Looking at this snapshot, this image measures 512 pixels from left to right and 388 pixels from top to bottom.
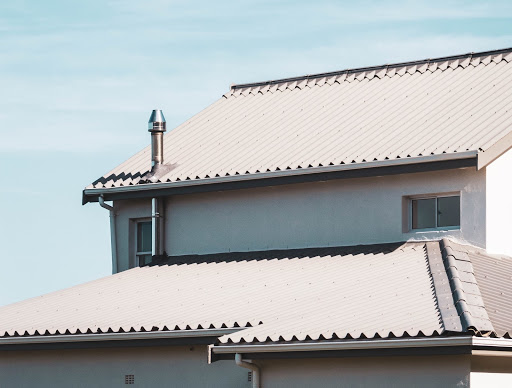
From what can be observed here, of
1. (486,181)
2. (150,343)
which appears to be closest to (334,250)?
(486,181)

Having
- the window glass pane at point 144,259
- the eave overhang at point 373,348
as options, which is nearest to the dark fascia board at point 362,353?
the eave overhang at point 373,348

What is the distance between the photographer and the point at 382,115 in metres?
21.1

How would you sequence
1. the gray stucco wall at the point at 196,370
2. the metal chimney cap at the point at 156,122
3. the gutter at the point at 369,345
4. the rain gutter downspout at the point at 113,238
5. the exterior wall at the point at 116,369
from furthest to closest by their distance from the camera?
1. the rain gutter downspout at the point at 113,238
2. the metal chimney cap at the point at 156,122
3. the exterior wall at the point at 116,369
4. the gray stucco wall at the point at 196,370
5. the gutter at the point at 369,345

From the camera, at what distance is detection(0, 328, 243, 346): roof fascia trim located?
52.9 ft

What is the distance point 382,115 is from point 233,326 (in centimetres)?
668

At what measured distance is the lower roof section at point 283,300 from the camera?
14.5 metres

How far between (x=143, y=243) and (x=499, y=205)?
749cm

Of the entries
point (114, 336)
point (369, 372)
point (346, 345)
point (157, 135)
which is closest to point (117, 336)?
point (114, 336)

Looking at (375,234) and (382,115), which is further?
(382,115)

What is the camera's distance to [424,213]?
19094 mm

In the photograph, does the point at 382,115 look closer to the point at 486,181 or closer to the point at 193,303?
the point at 486,181

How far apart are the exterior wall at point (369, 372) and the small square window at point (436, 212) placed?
4.72 metres

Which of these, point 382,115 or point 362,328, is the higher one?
point 382,115

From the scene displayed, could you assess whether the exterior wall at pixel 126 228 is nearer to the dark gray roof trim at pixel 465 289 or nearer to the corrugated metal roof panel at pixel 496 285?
the dark gray roof trim at pixel 465 289
